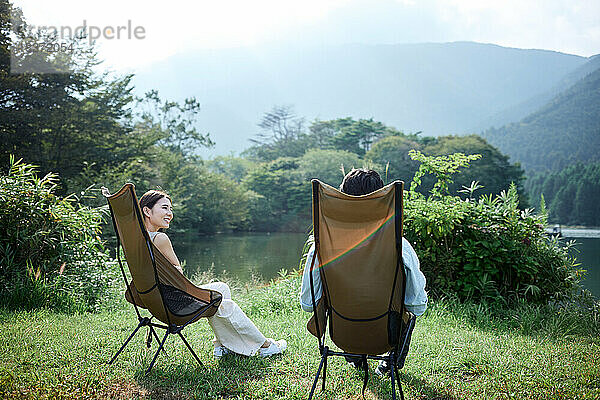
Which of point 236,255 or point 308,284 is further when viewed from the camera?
point 236,255

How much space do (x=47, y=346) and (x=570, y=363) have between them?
11.2 ft

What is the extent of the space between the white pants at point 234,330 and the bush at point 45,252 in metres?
2.05

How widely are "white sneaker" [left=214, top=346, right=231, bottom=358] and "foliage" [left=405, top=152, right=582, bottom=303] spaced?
265cm

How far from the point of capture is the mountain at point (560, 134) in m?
52.9

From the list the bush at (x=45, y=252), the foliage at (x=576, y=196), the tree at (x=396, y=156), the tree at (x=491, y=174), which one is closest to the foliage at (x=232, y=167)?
the tree at (x=396, y=156)

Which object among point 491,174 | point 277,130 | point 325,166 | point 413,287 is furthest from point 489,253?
point 277,130

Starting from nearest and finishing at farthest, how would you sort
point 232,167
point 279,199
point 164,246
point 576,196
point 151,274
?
point 151,274 → point 164,246 → point 279,199 → point 576,196 → point 232,167

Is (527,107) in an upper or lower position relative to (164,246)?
upper

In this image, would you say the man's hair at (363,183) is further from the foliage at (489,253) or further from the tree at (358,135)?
the tree at (358,135)

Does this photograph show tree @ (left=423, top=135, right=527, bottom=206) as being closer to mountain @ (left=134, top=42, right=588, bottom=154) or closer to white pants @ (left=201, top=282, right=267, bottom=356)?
white pants @ (left=201, top=282, right=267, bottom=356)

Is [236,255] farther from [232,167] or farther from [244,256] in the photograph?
[232,167]

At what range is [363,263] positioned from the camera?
205 cm

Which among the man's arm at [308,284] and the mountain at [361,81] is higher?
the mountain at [361,81]

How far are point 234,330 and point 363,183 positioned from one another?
53.1 inches
